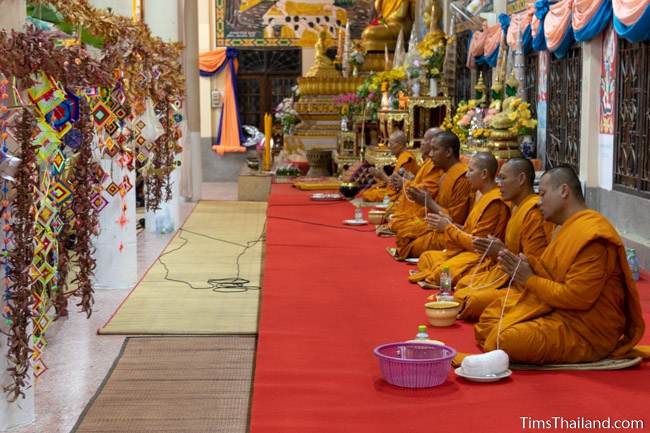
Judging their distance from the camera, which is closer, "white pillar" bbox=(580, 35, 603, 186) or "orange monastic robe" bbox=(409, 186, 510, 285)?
"orange monastic robe" bbox=(409, 186, 510, 285)

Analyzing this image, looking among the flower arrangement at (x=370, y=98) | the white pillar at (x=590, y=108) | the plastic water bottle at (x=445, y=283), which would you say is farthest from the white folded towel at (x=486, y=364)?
the flower arrangement at (x=370, y=98)

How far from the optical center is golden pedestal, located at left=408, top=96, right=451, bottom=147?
12492mm

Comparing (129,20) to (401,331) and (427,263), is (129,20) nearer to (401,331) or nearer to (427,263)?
(427,263)

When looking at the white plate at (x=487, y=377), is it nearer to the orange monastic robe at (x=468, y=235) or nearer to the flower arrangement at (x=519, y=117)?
the orange monastic robe at (x=468, y=235)

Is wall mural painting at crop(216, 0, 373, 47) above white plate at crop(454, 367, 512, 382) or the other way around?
above

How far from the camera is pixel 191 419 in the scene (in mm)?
4746

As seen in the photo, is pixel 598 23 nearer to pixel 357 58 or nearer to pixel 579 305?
pixel 579 305

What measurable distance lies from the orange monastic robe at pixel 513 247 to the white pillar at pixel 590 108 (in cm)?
325

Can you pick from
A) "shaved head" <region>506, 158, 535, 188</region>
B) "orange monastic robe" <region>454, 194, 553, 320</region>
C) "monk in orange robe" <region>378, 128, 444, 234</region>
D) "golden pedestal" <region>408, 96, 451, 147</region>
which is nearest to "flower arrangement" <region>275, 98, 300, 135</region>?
"golden pedestal" <region>408, 96, 451, 147</region>

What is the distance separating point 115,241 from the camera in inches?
325

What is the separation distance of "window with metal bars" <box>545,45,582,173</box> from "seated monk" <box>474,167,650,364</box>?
4.85 metres

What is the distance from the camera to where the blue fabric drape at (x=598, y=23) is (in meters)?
8.17

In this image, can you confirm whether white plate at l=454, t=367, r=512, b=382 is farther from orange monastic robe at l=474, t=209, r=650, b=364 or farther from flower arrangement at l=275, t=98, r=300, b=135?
flower arrangement at l=275, t=98, r=300, b=135

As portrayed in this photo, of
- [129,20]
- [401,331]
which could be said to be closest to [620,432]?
[401,331]
